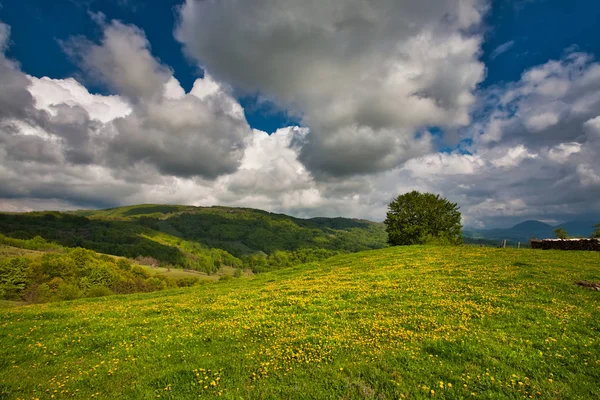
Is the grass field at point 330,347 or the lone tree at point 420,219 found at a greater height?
the lone tree at point 420,219

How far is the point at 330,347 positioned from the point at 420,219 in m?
74.7

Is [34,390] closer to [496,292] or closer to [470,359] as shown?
[470,359]

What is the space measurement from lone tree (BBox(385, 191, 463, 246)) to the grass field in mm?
57045

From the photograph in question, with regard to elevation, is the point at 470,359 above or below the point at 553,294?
below

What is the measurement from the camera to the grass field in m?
9.52

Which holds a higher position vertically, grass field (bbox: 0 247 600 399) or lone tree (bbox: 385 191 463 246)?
lone tree (bbox: 385 191 463 246)

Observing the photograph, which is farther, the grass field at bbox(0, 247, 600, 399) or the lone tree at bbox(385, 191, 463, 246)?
the lone tree at bbox(385, 191, 463, 246)

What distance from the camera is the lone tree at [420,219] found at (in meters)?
77.8

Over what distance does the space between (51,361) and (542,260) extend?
1669 inches

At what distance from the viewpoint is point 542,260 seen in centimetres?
3169

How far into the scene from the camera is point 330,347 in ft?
40.7

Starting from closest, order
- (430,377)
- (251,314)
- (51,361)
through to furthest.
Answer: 1. (430,377)
2. (51,361)
3. (251,314)

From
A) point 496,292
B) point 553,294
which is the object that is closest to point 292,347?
point 496,292

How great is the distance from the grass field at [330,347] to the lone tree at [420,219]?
57.0 metres
